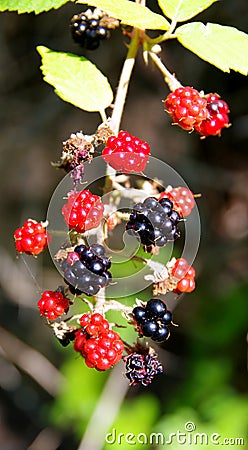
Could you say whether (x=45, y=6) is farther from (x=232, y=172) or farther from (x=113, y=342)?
(x=232, y=172)

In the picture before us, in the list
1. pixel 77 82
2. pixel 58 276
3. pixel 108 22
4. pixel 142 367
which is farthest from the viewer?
pixel 58 276

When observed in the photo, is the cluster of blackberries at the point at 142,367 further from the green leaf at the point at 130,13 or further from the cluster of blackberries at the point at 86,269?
the green leaf at the point at 130,13

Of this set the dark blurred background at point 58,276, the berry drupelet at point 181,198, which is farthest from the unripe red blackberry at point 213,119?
the dark blurred background at point 58,276

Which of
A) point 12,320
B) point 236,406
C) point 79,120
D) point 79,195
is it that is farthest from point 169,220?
point 79,120

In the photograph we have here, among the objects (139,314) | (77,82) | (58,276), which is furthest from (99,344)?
(58,276)

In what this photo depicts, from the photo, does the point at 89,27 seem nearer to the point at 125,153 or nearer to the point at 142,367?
the point at 125,153
